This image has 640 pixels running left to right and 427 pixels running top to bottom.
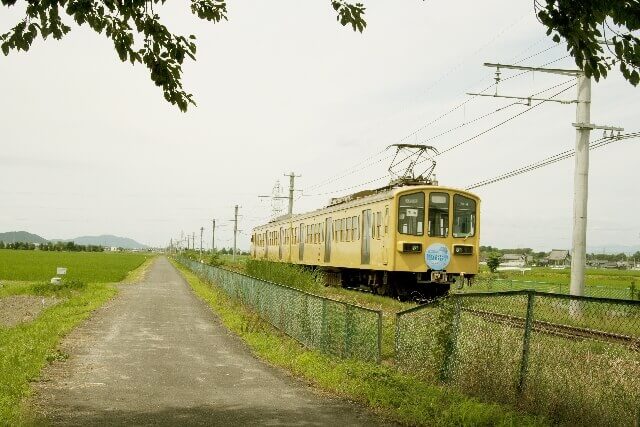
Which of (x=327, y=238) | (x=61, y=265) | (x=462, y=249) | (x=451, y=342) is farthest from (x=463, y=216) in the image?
(x=61, y=265)

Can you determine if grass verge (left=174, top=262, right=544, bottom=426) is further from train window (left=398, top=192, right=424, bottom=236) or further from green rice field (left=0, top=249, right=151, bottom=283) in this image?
green rice field (left=0, top=249, right=151, bottom=283)

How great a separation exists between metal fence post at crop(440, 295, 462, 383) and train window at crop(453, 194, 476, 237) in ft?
41.6

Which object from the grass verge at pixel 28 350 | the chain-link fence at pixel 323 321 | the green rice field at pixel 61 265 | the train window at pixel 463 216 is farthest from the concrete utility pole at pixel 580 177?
the green rice field at pixel 61 265

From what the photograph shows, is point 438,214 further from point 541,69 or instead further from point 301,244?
point 301,244

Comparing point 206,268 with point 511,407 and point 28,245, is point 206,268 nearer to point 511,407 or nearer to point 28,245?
point 511,407

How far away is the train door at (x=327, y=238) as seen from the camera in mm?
27375

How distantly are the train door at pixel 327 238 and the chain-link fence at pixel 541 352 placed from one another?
18.3m

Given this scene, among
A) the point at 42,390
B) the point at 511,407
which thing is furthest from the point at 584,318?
the point at 42,390

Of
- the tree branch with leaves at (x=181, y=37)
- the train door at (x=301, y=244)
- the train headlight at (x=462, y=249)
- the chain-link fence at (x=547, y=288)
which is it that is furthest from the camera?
the train door at (x=301, y=244)

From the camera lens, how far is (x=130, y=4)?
6621mm

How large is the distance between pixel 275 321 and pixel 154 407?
26.3 ft

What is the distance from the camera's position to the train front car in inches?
794

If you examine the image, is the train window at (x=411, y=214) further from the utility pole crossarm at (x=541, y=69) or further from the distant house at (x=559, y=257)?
the distant house at (x=559, y=257)

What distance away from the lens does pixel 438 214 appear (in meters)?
20.7
